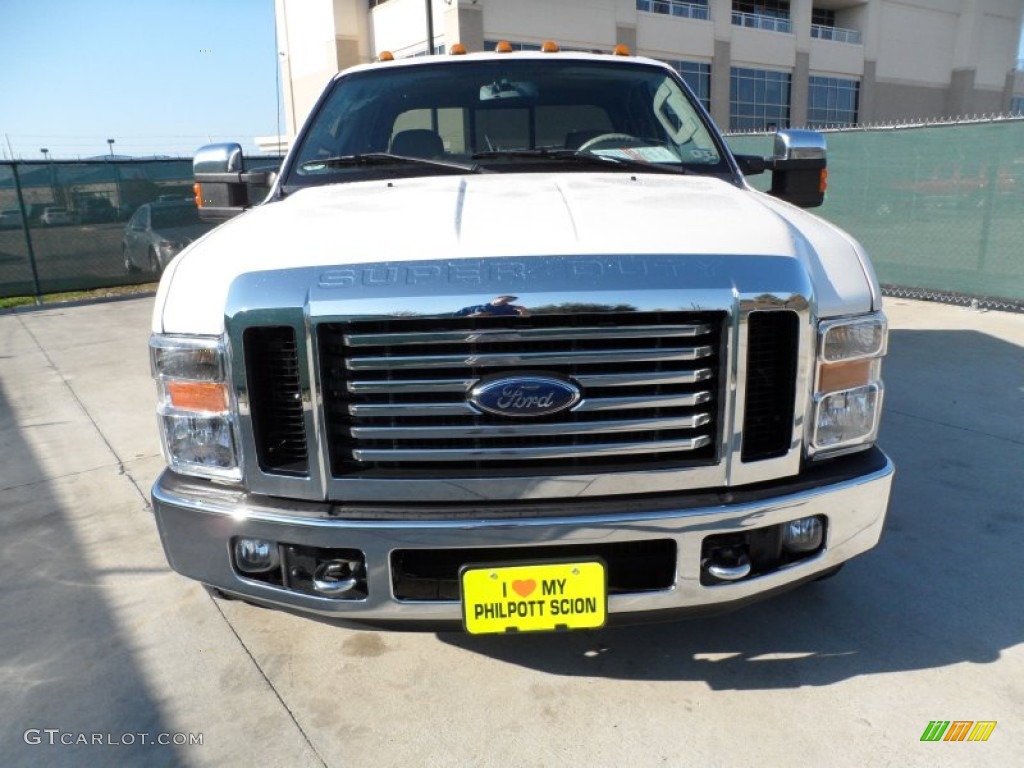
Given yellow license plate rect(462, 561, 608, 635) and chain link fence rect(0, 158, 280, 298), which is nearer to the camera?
yellow license plate rect(462, 561, 608, 635)

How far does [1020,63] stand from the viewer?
43844mm

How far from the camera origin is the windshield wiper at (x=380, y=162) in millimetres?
3207

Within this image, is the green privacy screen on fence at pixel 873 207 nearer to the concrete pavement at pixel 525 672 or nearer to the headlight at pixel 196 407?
the concrete pavement at pixel 525 672

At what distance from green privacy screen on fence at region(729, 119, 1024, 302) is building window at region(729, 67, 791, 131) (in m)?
24.7

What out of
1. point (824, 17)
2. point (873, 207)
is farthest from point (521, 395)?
point (824, 17)

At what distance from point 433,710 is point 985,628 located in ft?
6.47

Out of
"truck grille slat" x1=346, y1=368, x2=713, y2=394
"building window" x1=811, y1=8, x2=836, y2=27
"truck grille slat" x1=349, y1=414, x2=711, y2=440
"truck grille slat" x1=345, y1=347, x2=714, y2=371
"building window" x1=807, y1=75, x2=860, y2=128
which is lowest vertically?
"truck grille slat" x1=349, y1=414, x2=711, y2=440

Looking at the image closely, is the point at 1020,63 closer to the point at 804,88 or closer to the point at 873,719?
the point at 804,88

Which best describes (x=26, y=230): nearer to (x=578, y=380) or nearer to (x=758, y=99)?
(x=578, y=380)

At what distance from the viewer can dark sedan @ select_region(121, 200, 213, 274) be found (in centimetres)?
1265

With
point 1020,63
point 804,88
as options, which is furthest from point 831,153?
point 1020,63

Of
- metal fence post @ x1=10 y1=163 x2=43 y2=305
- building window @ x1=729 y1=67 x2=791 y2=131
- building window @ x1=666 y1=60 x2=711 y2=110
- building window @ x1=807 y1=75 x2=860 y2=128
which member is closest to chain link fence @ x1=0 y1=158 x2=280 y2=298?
metal fence post @ x1=10 y1=163 x2=43 y2=305

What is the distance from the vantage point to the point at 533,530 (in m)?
2.05

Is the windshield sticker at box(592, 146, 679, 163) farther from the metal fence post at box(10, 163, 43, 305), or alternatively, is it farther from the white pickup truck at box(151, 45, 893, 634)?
the metal fence post at box(10, 163, 43, 305)
